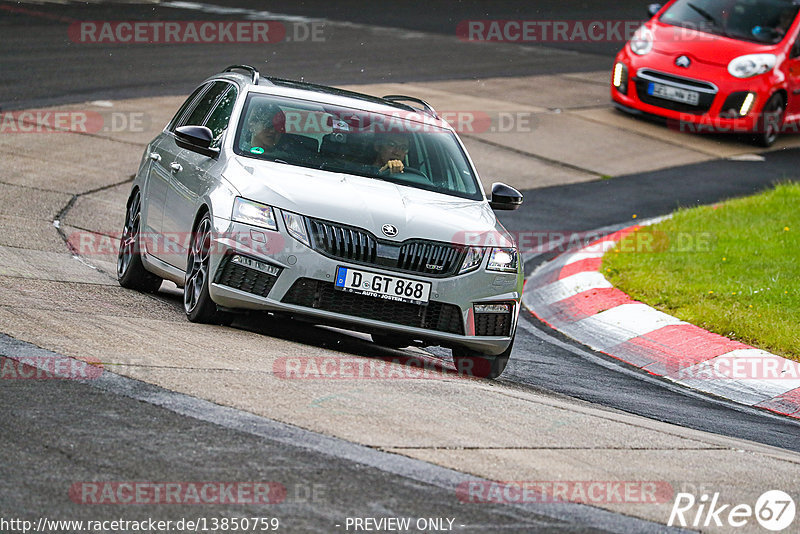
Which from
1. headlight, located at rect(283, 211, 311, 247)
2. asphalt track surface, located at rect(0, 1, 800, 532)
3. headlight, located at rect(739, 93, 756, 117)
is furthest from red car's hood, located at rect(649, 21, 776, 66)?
headlight, located at rect(283, 211, 311, 247)

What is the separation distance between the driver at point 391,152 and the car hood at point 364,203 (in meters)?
0.26

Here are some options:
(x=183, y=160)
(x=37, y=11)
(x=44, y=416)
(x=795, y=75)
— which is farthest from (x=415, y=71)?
(x=44, y=416)

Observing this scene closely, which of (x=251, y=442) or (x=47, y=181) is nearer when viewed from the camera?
(x=251, y=442)

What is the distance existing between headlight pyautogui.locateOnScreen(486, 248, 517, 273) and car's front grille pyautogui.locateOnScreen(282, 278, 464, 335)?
45cm

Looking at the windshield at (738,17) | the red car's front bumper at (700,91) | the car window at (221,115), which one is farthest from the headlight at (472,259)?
the windshield at (738,17)

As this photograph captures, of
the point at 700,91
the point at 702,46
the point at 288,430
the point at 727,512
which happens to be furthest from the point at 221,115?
the point at 702,46

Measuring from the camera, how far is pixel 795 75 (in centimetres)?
1862

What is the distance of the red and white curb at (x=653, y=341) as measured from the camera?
869 cm

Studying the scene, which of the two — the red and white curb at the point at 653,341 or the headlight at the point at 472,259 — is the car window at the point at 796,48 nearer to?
the red and white curb at the point at 653,341

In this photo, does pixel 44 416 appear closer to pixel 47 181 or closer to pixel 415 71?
pixel 47 181

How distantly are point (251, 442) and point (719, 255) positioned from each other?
7.63 m

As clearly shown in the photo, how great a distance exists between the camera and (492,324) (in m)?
7.69

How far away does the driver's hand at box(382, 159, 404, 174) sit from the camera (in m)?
8.32

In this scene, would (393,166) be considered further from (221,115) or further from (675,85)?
(675,85)
